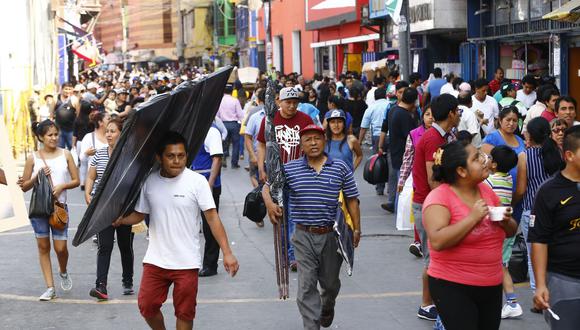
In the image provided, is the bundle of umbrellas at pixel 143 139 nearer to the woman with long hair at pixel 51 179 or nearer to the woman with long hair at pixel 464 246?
the woman with long hair at pixel 464 246

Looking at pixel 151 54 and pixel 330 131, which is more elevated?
pixel 151 54

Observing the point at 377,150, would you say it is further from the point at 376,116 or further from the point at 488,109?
the point at 488,109

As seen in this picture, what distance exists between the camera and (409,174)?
10078mm

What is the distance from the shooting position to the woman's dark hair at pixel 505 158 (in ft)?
25.6

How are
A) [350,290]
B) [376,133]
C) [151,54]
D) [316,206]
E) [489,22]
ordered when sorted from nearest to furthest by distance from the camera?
[316,206], [350,290], [376,133], [489,22], [151,54]

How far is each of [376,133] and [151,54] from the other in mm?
94660

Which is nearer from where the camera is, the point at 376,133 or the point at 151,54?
the point at 376,133

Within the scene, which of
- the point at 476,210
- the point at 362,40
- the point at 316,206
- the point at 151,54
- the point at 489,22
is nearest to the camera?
the point at 476,210

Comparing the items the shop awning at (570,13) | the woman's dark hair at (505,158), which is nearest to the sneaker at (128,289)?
the woman's dark hair at (505,158)

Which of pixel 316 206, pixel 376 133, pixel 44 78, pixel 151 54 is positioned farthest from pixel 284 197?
pixel 151 54

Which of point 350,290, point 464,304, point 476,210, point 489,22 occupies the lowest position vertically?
point 350,290

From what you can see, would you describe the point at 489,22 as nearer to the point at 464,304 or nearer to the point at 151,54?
the point at 464,304

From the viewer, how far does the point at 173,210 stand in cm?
650

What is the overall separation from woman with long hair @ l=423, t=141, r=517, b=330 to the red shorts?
5.68 feet
